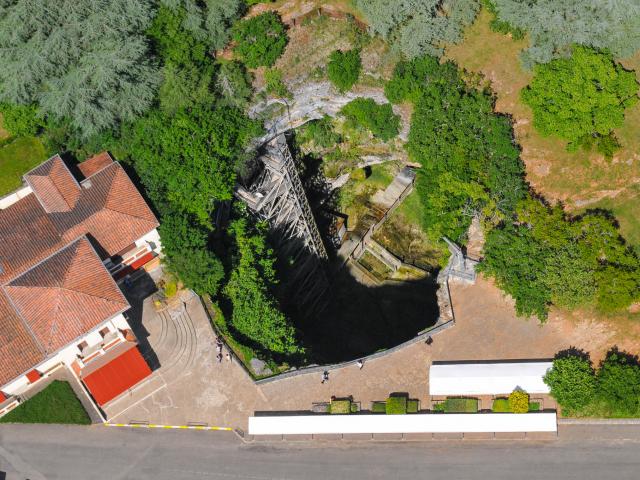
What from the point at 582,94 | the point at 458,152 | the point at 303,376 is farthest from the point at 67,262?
the point at 582,94

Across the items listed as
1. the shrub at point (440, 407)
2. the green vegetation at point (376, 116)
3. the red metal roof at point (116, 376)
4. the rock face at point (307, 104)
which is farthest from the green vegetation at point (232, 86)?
the shrub at point (440, 407)

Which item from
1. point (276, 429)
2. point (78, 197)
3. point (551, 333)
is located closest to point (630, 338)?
point (551, 333)

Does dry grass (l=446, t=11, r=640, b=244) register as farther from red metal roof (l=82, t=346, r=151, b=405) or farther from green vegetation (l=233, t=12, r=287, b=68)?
red metal roof (l=82, t=346, r=151, b=405)

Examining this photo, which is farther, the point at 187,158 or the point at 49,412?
the point at 187,158

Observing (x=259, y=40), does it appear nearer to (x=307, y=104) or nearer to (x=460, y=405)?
(x=307, y=104)

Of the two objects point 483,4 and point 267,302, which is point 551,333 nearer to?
point 267,302

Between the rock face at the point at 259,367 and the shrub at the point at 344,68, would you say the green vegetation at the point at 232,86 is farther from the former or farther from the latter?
the rock face at the point at 259,367

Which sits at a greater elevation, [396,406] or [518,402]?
[396,406]
